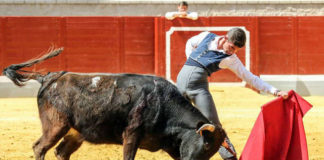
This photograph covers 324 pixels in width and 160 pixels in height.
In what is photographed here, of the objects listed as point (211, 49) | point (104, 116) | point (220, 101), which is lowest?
point (220, 101)

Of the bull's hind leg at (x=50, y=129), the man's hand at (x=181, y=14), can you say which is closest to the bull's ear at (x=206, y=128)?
the bull's hind leg at (x=50, y=129)

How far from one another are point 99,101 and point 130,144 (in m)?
0.39

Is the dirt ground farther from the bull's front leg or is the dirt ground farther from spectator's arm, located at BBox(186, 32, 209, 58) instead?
spectator's arm, located at BBox(186, 32, 209, 58)

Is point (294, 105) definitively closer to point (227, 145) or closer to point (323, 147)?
point (227, 145)

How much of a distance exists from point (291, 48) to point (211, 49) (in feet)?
25.0

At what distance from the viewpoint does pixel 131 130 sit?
4.72 meters

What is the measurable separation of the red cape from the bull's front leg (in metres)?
0.79

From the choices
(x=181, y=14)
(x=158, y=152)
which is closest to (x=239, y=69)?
(x=158, y=152)

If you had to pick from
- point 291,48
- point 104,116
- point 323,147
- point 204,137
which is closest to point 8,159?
point 104,116

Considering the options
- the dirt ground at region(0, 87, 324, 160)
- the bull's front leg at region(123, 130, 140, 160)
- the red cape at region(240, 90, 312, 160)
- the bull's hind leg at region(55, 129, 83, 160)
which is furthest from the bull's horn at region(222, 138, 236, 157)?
the bull's hind leg at region(55, 129, 83, 160)

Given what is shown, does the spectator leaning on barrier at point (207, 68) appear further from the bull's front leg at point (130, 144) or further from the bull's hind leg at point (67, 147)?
the bull's hind leg at point (67, 147)

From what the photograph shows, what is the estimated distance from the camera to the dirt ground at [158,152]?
6.20 meters

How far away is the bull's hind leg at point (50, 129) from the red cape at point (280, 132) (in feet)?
4.25

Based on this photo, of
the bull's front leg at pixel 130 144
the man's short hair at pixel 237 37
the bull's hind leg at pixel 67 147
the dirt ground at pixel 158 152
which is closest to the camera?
the man's short hair at pixel 237 37
